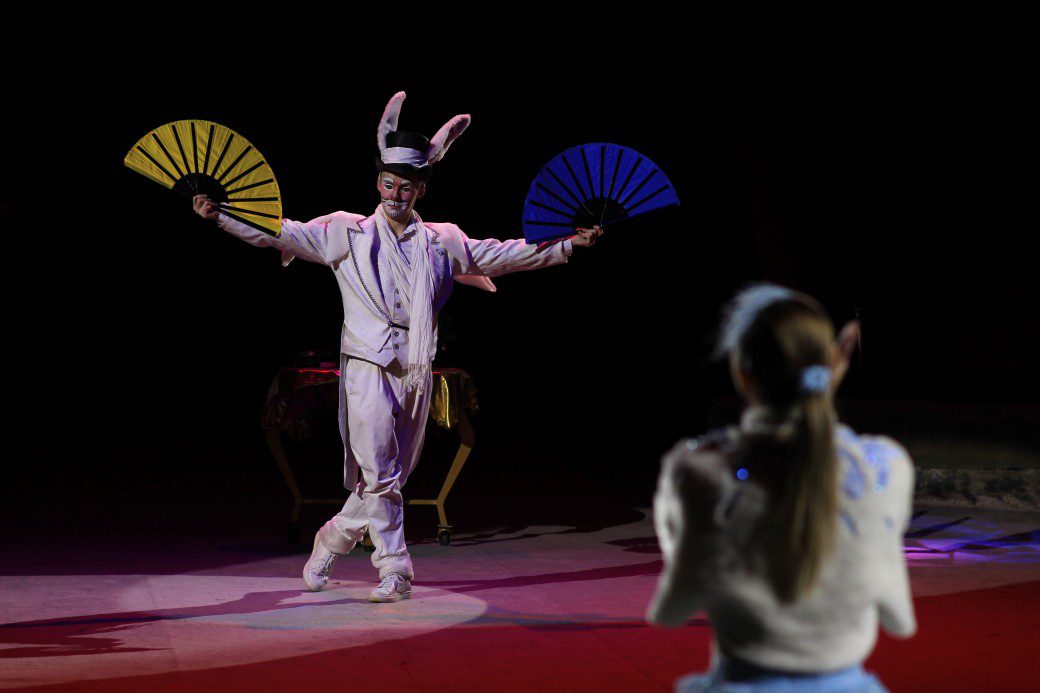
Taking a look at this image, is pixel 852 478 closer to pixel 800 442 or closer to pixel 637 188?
pixel 800 442

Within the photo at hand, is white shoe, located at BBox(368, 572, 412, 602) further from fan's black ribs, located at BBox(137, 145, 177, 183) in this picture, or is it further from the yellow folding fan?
fan's black ribs, located at BBox(137, 145, 177, 183)

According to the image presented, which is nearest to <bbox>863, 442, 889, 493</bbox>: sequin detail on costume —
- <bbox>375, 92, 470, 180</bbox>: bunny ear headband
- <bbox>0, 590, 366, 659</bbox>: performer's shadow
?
<bbox>0, 590, 366, 659</bbox>: performer's shadow

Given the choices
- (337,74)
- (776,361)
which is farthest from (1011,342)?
(776,361)

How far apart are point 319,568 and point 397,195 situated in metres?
1.43

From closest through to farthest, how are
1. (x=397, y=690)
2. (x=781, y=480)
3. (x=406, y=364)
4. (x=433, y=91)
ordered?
(x=781, y=480) < (x=397, y=690) < (x=406, y=364) < (x=433, y=91)

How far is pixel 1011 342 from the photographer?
837cm

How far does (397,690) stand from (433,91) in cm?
710

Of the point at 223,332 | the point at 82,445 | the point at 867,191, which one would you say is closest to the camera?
the point at 867,191

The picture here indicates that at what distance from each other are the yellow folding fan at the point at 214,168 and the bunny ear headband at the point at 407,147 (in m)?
0.45

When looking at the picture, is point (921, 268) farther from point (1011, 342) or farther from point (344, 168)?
point (344, 168)

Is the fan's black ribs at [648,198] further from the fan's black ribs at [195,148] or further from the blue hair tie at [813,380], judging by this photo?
the blue hair tie at [813,380]

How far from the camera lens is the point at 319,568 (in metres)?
5.04

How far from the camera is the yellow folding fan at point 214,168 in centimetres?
490

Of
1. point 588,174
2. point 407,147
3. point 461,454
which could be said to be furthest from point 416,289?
point 461,454
